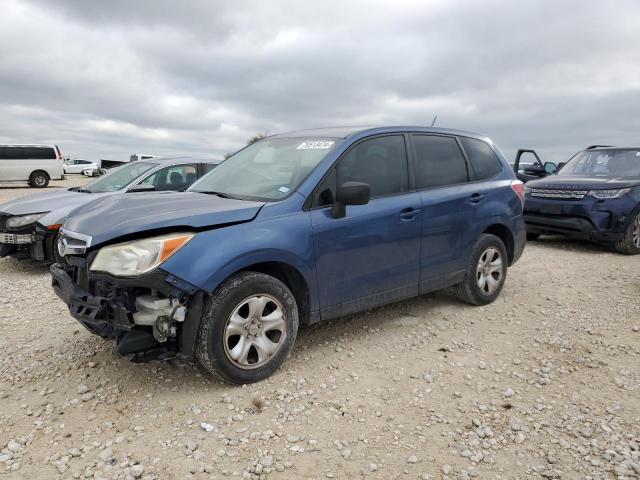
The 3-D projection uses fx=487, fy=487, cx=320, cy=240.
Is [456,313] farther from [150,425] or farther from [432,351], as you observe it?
[150,425]

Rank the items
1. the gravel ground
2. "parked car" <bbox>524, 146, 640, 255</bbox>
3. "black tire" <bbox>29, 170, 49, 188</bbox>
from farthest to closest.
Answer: "black tire" <bbox>29, 170, 49, 188</bbox> < "parked car" <bbox>524, 146, 640, 255</bbox> < the gravel ground

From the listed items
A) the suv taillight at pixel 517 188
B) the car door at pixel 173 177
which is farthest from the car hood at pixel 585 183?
the car door at pixel 173 177

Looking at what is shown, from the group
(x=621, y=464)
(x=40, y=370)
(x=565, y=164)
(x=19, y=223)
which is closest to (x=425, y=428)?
(x=621, y=464)

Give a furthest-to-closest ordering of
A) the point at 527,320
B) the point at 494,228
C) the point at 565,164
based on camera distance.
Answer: the point at 565,164 → the point at 494,228 → the point at 527,320

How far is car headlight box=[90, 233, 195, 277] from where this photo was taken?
9.66ft

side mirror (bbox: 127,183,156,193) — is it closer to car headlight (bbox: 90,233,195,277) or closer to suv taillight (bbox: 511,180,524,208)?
car headlight (bbox: 90,233,195,277)

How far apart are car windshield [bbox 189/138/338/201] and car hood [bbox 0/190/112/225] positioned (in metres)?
2.69

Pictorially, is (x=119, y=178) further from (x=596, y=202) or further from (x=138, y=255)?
(x=596, y=202)

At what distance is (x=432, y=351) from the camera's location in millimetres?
3986

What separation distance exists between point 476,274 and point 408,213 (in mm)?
1290

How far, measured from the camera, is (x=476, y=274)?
4906mm

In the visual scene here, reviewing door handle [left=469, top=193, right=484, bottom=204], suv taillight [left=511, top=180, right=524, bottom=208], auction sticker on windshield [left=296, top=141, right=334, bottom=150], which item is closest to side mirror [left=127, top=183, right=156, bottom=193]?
auction sticker on windshield [left=296, top=141, right=334, bottom=150]

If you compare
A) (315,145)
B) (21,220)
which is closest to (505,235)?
(315,145)

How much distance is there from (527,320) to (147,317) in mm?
Result: 3533
